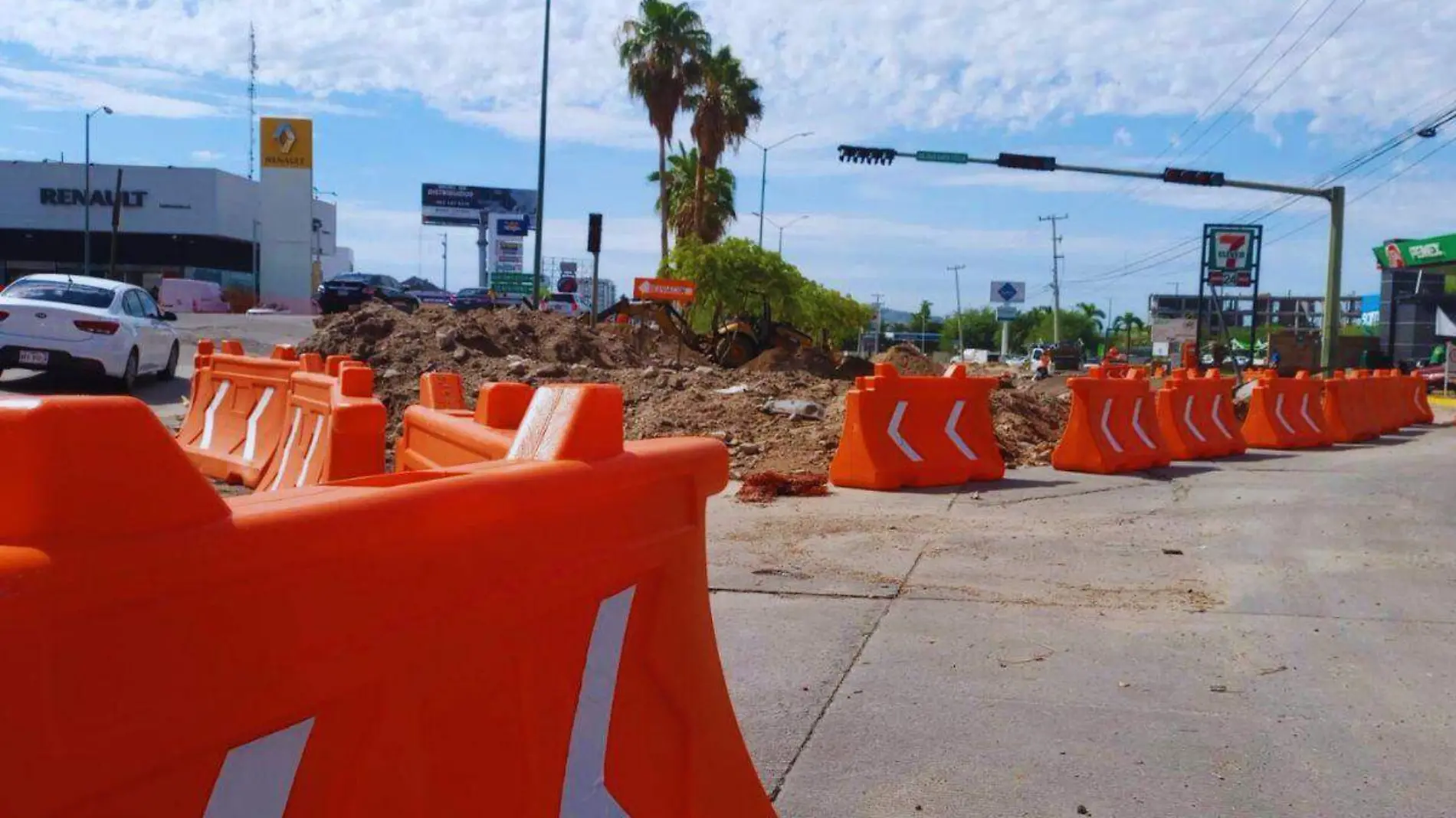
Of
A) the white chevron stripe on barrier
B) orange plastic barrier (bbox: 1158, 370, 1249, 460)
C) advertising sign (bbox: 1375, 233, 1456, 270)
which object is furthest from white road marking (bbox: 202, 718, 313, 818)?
advertising sign (bbox: 1375, 233, 1456, 270)

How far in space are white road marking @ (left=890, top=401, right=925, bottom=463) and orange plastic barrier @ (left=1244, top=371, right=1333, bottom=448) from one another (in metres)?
9.38

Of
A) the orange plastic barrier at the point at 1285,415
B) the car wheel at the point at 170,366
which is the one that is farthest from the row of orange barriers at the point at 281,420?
the orange plastic barrier at the point at 1285,415

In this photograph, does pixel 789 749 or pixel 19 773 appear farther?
pixel 789 749

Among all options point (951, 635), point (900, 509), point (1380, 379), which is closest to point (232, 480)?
point (900, 509)

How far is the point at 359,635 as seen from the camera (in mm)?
2037

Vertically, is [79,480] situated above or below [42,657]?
above

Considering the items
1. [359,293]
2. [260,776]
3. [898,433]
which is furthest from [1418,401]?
[359,293]

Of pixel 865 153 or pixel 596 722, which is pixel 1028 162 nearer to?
pixel 865 153

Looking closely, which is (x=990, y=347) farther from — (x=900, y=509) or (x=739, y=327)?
(x=900, y=509)

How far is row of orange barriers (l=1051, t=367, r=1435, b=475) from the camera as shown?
44.0 feet

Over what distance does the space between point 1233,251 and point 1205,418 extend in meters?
23.2

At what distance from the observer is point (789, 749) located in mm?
4465

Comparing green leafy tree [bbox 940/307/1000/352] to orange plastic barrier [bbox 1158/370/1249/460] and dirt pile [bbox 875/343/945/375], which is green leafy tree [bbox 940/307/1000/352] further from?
orange plastic barrier [bbox 1158/370/1249/460]

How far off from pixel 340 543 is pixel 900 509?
345 inches
